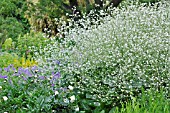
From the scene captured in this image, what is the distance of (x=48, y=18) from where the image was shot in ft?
29.3

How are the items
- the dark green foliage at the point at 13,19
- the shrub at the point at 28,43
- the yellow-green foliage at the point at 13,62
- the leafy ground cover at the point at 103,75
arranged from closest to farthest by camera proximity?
1. the leafy ground cover at the point at 103,75
2. the yellow-green foliage at the point at 13,62
3. the shrub at the point at 28,43
4. the dark green foliage at the point at 13,19

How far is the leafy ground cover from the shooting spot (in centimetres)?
359

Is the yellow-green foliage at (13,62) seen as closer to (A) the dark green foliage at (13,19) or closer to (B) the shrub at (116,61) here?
(B) the shrub at (116,61)

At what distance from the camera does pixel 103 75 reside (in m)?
4.00

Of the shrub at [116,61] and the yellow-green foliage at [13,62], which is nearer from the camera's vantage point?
the shrub at [116,61]

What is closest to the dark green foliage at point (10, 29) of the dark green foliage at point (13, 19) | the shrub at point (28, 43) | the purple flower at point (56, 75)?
the dark green foliage at point (13, 19)

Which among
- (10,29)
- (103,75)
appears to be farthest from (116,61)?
(10,29)

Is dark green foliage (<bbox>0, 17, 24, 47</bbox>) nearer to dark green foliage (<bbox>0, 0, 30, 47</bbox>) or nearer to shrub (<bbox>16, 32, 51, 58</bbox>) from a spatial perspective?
dark green foliage (<bbox>0, 0, 30, 47</bbox>)

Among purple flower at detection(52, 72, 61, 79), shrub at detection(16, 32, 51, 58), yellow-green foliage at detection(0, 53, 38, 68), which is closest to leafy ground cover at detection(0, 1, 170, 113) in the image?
purple flower at detection(52, 72, 61, 79)

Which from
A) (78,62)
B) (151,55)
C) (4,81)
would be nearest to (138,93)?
(151,55)

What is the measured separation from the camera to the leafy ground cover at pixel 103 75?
3.59m

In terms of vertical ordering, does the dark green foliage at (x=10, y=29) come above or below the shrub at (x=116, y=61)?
above

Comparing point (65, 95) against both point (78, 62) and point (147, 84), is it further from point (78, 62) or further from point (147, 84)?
point (147, 84)

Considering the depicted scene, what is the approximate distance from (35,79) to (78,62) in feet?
1.78
